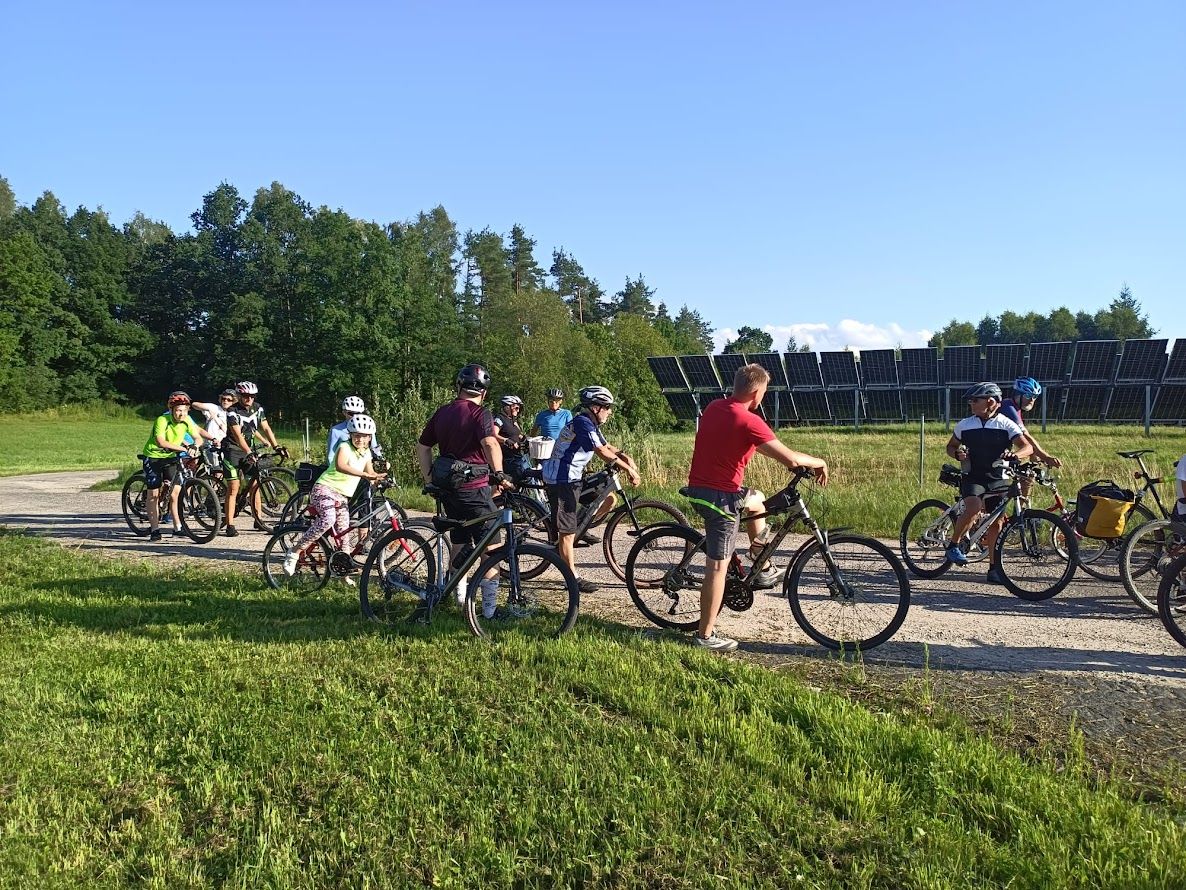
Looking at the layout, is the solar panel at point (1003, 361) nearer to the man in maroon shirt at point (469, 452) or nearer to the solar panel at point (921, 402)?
the solar panel at point (921, 402)

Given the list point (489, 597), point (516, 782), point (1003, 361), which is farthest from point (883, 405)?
point (516, 782)

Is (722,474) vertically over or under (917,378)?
under

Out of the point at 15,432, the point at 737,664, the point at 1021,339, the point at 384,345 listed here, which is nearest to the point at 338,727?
the point at 737,664

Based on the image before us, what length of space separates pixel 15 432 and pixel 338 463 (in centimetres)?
4498

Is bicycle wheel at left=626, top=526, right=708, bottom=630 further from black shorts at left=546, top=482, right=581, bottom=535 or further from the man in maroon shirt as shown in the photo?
the man in maroon shirt

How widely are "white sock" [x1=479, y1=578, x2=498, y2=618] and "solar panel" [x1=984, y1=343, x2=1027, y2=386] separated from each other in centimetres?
4366

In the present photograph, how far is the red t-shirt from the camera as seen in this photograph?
5.41 meters

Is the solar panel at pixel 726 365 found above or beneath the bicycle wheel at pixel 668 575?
above

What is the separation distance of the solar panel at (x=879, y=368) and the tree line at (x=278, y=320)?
12.7 meters

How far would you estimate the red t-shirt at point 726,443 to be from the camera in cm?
Result: 541

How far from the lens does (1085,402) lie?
1618 inches

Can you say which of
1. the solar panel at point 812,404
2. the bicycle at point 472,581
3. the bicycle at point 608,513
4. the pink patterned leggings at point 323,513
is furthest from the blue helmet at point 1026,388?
the solar panel at point 812,404

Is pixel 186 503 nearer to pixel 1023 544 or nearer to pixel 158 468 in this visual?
pixel 158 468

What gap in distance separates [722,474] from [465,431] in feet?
6.53
